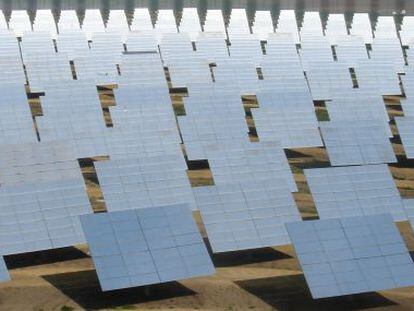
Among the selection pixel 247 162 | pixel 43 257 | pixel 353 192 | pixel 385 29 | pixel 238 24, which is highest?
pixel 238 24

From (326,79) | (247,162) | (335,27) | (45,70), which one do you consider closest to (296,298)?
(247,162)

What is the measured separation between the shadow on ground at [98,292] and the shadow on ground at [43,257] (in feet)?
2.36

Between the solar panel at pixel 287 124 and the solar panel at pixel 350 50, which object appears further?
the solar panel at pixel 350 50

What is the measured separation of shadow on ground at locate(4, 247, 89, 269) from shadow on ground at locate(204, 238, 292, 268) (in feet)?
8.64

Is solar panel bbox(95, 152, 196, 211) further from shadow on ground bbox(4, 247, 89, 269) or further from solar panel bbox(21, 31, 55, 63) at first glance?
solar panel bbox(21, 31, 55, 63)

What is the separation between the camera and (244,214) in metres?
16.7

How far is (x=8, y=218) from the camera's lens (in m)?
15.7

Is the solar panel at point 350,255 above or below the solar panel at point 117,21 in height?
below

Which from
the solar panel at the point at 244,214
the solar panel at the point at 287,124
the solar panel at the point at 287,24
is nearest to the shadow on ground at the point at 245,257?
the solar panel at the point at 244,214

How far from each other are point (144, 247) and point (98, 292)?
116 cm

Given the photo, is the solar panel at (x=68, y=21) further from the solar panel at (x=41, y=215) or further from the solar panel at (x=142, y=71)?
the solar panel at (x=41, y=215)

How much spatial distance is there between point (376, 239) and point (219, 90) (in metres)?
10.9

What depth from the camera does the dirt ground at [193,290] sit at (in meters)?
14.7

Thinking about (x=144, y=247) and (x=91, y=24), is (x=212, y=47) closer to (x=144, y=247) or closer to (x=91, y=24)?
(x=91, y=24)
